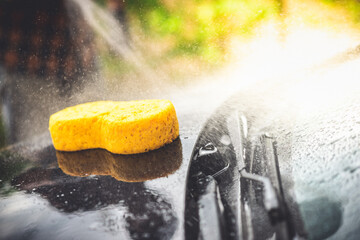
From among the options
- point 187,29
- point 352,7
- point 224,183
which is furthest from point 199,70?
point 224,183

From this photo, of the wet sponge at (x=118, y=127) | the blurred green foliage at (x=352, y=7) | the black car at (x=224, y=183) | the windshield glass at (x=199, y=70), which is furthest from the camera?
the blurred green foliage at (x=352, y=7)

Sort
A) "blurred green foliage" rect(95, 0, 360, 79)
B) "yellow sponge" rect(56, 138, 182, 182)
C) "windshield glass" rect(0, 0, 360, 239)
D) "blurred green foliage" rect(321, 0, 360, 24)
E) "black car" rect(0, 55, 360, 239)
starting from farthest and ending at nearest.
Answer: "blurred green foliage" rect(95, 0, 360, 79)
"blurred green foliage" rect(321, 0, 360, 24)
"yellow sponge" rect(56, 138, 182, 182)
"windshield glass" rect(0, 0, 360, 239)
"black car" rect(0, 55, 360, 239)

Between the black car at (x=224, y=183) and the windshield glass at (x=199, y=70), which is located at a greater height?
the windshield glass at (x=199, y=70)

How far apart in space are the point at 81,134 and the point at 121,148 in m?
0.18

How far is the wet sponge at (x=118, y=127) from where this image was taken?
2.64 feet

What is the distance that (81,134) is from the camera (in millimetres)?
893

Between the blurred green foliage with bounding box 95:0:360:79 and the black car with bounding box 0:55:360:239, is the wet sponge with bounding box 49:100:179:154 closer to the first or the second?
the black car with bounding box 0:55:360:239

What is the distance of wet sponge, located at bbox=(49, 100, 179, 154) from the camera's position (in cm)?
80

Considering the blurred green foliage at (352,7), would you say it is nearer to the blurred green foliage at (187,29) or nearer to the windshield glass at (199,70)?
the windshield glass at (199,70)

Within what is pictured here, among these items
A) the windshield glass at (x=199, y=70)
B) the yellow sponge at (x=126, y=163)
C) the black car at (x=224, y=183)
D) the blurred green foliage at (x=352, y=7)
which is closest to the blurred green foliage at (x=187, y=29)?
the windshield glass at (x=199, y=70)

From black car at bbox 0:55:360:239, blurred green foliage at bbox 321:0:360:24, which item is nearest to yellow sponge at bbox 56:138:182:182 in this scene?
black car at bbox 0:55:360:239

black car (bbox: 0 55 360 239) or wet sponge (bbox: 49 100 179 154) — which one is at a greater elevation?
wet sponge (bbox: 49 100 179 154)

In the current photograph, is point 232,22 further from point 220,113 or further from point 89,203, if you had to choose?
point 89,203

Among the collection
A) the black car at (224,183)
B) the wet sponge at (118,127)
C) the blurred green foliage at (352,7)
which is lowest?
the black car at (224,183)
